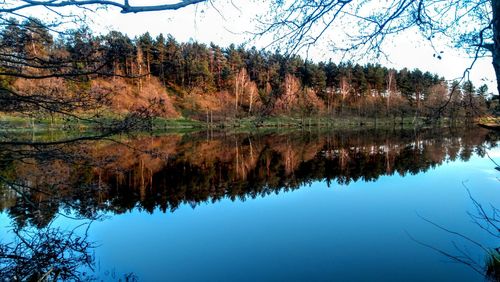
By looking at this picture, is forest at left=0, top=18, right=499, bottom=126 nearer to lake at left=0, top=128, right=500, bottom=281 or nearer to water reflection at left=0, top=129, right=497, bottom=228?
lake at left=0, top=128, right=500, bottom=281

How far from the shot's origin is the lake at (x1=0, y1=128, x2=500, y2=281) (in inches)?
251

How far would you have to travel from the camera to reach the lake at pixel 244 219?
6.37 metres

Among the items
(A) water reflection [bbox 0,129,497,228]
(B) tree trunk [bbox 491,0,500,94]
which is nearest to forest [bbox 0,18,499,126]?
(B) tree trunk [bbox 491,0,500,94]

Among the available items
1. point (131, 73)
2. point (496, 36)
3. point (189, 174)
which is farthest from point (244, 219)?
point (496, 36)

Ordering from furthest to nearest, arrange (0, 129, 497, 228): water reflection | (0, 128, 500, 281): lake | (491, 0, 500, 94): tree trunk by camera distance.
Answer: (0, 129, 497, 228): water reflection
(0, 128, 500, 281): lake
(491, 0, 500, 94): tree trunk

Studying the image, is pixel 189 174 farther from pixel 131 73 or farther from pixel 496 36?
pixel 496 36

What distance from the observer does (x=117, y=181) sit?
14.4 metres

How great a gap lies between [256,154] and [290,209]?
1143 centimetres

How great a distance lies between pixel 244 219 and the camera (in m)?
9.84

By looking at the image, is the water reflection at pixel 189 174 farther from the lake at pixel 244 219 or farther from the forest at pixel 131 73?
the forest at pixel 131 73

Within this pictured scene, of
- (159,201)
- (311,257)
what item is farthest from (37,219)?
(311,257)

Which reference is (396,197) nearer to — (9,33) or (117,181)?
(117,181)

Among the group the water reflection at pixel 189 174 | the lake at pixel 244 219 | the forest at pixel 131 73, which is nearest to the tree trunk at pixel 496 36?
the forest at pixel 131 73

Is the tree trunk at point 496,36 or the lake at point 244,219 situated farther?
the lake at point 244,219
